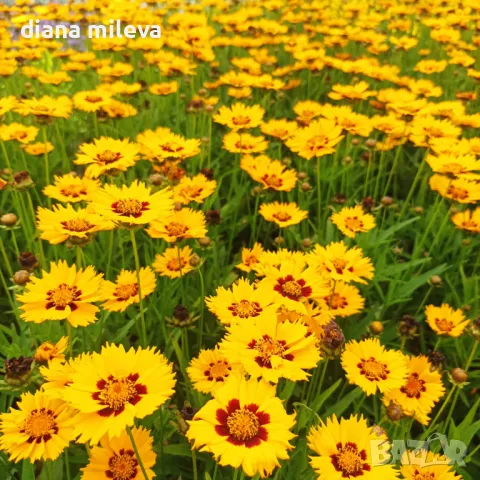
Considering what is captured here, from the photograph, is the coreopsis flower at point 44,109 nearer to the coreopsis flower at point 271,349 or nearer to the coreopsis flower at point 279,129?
the coreopsis flower at point 279,129

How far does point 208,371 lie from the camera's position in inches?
40.5

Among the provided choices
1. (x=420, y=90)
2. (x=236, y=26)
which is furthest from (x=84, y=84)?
(x=420, y=90)

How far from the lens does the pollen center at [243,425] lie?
2.24 feet

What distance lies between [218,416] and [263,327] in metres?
0.19

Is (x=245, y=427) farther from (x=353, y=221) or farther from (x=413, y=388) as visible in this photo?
(x=353, y=221)

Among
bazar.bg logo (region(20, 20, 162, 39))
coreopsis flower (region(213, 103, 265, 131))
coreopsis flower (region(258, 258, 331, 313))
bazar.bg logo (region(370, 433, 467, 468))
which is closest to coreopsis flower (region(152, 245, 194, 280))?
coreopsis flower (region(258, 258, 331, 313))

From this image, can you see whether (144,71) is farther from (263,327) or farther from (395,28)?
(263,327)

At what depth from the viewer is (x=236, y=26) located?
3.10 meters

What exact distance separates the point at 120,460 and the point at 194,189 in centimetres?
90

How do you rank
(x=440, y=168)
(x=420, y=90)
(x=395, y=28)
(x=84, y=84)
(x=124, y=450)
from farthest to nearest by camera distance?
(x=395, y=28)
(x=84, y=84)
(x=420, y=90)
(x=440, y=168)
(x=124, y=450)

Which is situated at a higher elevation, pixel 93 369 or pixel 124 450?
pixel 93 369

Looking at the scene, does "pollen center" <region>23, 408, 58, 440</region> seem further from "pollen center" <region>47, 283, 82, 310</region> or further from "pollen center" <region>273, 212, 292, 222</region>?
"pollen center" <region>273, 212, 292, 222</region>

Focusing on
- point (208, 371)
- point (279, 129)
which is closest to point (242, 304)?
point (208, 371)

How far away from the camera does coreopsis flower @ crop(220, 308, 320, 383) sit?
2.50 feet
